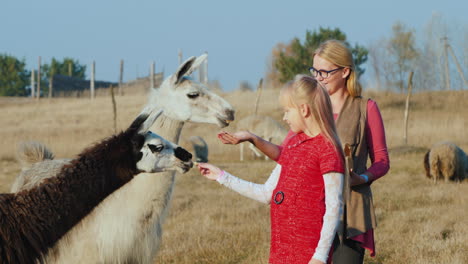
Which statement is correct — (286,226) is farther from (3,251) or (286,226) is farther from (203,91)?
(203,91)

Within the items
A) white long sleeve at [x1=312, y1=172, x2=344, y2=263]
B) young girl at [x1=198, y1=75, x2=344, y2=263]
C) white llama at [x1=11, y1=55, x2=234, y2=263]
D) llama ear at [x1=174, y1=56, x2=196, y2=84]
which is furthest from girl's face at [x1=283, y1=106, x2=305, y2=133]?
llama ear at [x1=174, y1=56, x2=196, y2=84]

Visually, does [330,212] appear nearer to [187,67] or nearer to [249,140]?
[249,140]

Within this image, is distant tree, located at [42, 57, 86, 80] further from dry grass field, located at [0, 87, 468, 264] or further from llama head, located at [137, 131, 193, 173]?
llama head, located at [137, 131, 193, 173]

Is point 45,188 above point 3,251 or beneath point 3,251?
above

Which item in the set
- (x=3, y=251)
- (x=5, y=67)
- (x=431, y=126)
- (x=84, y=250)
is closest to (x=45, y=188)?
(x=3, y=251)

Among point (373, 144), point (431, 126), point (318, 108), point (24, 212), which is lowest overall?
point (431, 126)

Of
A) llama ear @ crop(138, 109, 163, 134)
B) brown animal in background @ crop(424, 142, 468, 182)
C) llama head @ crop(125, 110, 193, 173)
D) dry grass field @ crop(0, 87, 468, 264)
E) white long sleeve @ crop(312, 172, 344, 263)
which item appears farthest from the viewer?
brown animal in background @ crop(424, 142, 468, 182)

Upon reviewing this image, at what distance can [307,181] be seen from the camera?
321 centimetres

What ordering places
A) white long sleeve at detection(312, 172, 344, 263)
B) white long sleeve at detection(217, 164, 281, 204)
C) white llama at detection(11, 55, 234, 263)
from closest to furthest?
white long sleeve at detection(312, 172, 344, 263)
white long sleeve at detection(217, 164, 281, 204)
white llama at detection(11, 55, 234, 263)

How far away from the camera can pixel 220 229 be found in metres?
8.22

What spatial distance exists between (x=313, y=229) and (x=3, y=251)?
2014 mm

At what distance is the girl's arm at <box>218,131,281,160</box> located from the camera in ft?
12.4

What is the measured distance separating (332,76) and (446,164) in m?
9.78

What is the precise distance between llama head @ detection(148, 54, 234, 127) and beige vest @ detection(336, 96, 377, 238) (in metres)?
1.82
